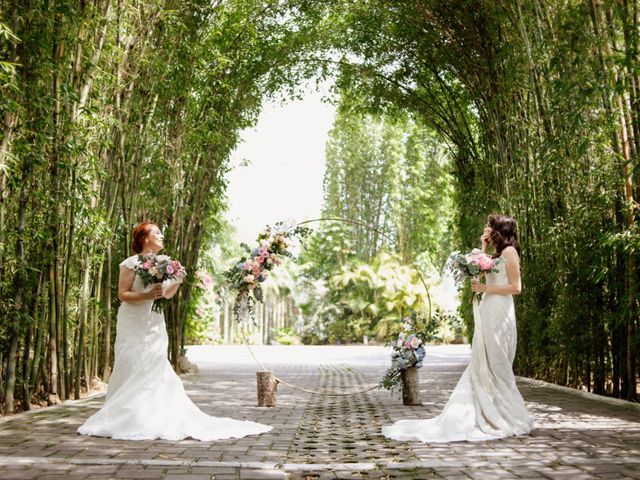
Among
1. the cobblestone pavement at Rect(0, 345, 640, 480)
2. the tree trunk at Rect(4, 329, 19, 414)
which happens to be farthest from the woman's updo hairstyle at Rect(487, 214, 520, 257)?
the tree trunk at Rect(4, 329, 19, 414)

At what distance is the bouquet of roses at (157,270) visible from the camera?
483 cm

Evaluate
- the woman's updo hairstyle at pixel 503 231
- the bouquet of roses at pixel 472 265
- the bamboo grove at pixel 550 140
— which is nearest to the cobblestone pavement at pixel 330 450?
the bamboo grove at pixel 550 140

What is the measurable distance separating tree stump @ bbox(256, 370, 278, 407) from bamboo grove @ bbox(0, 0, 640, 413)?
5.52 feet

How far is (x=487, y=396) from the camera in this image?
475 cm

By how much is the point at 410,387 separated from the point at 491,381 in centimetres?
184

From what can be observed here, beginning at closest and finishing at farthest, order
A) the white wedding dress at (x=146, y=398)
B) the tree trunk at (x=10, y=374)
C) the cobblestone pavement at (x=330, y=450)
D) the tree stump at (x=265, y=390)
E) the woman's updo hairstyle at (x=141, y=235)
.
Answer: the cobblestone pavement at (x=330, y=450) < the white wedding dress at (x=146, y=398) < the woman's updo hairstyle at (x=141, y=235) < the tree trunk at (x=10, y=374) < the tree stump at (x=265, y=390)

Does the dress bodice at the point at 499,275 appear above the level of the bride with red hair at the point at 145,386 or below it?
above

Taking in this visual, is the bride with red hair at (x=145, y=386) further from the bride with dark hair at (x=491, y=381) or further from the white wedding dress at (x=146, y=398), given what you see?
the bride with dark hair at (x=491, y=381)

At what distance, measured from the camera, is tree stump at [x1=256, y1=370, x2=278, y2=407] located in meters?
6.45

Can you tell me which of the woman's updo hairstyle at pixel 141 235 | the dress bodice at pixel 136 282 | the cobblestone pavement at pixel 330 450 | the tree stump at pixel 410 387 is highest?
the woman's updo hairstyle at pixel 141 235

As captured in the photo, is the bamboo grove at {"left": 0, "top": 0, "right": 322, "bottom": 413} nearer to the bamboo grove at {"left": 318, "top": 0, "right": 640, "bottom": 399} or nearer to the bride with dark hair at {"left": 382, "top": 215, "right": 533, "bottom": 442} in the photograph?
the bamboo grove at {"left": 318, "top": 0, "right": 640, "bottom": 399}

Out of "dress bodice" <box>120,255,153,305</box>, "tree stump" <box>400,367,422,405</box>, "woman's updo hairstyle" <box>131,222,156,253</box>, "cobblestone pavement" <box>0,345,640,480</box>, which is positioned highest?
"woman's updo hairstyle" <box>131,222,156,253</box>

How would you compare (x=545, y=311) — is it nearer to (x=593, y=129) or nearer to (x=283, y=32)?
(x=593, y=129)

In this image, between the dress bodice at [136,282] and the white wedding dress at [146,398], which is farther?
the dress bodice at [136,282]
